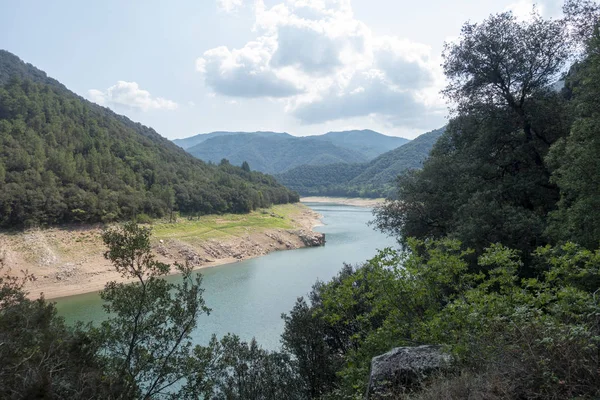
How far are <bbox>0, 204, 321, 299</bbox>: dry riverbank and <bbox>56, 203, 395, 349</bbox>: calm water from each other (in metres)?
2.77

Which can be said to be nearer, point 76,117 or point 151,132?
point 76,117

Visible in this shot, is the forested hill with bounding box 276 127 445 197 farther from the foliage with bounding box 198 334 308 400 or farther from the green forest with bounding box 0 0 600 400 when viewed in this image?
the foliage with bounding box 198 334 308 400

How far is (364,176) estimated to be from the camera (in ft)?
577

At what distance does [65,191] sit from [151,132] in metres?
82.0

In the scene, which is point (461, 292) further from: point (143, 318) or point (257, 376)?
point (257, 376)

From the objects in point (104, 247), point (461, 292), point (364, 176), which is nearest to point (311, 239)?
point (104, 247)

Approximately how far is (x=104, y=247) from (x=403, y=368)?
44046 mm

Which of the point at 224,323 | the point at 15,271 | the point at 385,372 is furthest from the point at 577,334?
the point at 15,271

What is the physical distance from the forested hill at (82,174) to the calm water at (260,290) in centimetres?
1655

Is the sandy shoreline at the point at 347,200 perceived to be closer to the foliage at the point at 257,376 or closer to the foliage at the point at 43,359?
the foliage at the point at 257,376

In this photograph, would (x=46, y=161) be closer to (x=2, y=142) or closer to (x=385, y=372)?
(x=2, y=142)

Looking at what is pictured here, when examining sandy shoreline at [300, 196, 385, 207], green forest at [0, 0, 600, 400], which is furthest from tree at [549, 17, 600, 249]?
sandy shoreline at [300, 196, 385, 207]

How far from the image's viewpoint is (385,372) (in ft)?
18.5

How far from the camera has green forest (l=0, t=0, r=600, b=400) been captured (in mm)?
4383
